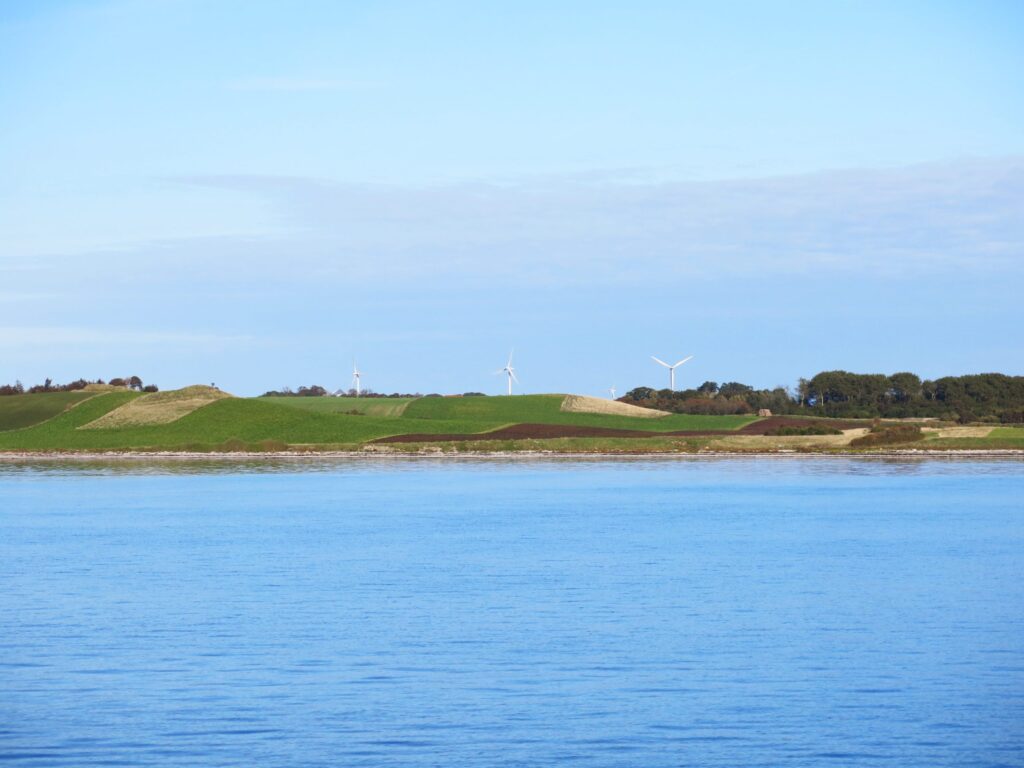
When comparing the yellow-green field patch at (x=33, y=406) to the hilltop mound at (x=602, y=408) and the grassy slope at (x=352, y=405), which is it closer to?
the grassy slope at (x=352, y=405)

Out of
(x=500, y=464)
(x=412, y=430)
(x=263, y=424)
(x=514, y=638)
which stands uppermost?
(x=263, y=424)

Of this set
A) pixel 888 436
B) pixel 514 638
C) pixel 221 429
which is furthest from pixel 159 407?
pixel 514 638

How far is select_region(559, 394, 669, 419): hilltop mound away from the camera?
127m

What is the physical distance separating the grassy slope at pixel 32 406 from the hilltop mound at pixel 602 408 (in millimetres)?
45100

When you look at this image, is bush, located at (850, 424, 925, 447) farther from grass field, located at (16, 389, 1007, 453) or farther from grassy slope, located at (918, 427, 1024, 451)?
grassy slope, located at (918, 427, 1024, 451)

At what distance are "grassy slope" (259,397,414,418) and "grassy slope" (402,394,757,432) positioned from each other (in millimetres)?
1859

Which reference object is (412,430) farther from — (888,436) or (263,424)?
(888,436)

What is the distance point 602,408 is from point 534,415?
9.51m

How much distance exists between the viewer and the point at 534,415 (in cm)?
12319

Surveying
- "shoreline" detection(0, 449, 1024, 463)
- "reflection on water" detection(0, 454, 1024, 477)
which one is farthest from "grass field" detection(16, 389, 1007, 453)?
"reflection on water" detection(0, 454, 1024, 477)

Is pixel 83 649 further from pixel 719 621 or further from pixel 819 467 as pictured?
pixel 819 467

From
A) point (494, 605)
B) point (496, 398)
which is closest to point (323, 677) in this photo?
point (494, 605)

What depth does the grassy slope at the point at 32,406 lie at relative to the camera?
117m

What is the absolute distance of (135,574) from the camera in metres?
35.4
